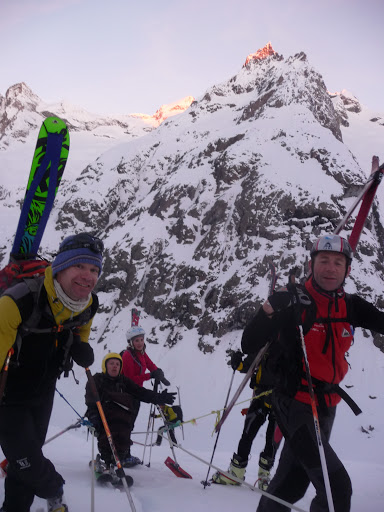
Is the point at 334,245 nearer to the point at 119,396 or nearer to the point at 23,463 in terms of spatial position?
the point at 23,463

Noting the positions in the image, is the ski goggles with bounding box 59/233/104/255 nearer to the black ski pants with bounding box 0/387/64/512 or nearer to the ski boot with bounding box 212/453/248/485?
the black ski pants with bounding box 0/387/64/512

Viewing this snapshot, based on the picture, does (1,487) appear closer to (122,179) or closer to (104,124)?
(122,179)

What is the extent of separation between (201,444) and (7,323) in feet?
81.6

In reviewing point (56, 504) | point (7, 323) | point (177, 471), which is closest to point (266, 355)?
point (56, 504)

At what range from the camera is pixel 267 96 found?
213 ft

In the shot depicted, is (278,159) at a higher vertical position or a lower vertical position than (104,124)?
lower

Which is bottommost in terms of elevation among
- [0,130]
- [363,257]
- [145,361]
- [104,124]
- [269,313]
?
[145,361]

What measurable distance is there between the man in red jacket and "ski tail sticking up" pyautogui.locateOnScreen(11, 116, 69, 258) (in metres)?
3.90

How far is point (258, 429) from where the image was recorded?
19.1ft

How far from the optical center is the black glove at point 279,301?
2.78 meters

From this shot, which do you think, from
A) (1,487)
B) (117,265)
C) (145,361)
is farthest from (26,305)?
A: (117,265)

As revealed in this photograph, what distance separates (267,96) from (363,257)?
39932 mm

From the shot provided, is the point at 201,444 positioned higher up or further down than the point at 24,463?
further down

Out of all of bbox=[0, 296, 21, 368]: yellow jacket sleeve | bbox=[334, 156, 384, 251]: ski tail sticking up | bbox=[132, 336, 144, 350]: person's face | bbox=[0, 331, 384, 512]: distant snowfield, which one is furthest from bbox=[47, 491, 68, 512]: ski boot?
bbox=[132, 336, 144, 350]: person's face
